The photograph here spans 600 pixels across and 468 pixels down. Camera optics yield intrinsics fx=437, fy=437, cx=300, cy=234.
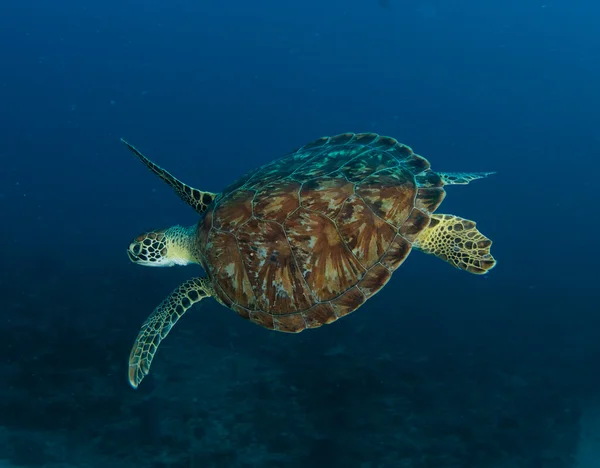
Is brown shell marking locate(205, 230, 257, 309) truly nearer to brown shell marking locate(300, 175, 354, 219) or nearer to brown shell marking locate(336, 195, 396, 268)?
brown shell marking locate(300, 175, 354, 219)

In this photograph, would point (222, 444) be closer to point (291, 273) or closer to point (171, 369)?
point (171, 369)

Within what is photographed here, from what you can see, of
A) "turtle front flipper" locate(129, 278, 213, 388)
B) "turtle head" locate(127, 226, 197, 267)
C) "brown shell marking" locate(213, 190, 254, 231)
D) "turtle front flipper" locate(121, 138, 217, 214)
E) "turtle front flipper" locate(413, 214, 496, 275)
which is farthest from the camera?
"turtle front flipper" locate(121, 138, 217, 214)

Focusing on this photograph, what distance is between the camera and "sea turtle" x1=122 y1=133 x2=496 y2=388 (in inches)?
170

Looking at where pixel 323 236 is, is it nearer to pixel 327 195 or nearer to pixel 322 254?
pixel 322 254

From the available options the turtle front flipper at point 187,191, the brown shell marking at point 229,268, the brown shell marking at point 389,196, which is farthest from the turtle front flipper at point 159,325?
the brown shell marking at point 389,196

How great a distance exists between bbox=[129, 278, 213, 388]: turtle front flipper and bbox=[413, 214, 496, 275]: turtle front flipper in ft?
8.52

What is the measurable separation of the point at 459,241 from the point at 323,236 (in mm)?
1574

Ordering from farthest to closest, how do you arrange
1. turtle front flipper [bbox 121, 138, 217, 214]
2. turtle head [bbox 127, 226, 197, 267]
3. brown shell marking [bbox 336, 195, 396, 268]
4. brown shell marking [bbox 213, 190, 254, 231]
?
turtle front flipper [bbox 121, 138, 217, 214]
turtle head [bbox 127, 226, 197, 267]
brown shell marking [bbox 213, 190, 254, 231]
brown shell marking [bbox 336, 195, 396, 268]

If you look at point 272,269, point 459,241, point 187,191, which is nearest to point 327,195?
point 272,269

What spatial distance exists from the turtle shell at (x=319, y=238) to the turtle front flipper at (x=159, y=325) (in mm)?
704

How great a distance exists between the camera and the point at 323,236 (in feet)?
14.1

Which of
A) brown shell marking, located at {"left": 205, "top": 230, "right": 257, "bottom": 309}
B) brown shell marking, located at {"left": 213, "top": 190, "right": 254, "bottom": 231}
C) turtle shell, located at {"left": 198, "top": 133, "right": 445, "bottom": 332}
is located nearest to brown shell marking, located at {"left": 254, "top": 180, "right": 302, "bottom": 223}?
turtle shell, located at {"left": 198, "top": 133, "right": 445, "bottom": 332}
